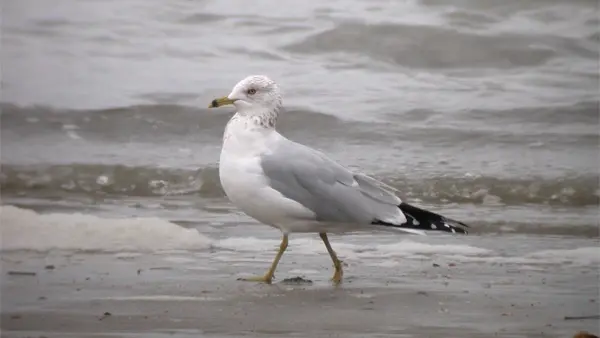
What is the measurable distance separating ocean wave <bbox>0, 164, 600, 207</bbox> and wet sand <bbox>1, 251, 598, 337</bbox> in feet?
4.99

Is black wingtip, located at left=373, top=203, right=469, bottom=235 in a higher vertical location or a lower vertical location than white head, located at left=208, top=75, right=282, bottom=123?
lower

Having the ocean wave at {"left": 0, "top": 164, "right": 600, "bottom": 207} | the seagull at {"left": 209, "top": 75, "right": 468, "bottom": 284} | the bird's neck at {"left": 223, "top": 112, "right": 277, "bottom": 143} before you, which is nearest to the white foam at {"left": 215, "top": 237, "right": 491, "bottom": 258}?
the seagull at {"left": 209, "top": 75, "right": 468, "bottom": 284}

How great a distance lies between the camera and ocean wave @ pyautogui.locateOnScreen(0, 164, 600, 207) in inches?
208

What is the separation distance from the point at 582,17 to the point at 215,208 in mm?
4965

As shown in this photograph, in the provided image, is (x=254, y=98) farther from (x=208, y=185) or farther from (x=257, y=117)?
(x=208, y=185)

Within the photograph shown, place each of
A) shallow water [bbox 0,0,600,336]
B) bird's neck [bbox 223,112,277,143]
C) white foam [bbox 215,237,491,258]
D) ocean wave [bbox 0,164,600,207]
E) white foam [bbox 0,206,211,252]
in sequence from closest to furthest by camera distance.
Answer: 1. bird's neck [bbox 223,112,277,143]
2. white foam [bbox 0,206,211,252]
3. white foam [bbox 215,237,491,258]
4. shallow water [bbox 0,0,600,336]
5. ocean wave [bbox 0,164,600,207]

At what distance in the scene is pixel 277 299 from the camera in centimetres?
317

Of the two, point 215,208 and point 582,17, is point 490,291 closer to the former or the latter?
point 215,208

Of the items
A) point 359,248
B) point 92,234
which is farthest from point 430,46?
point 92,234

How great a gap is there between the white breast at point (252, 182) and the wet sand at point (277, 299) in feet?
0.67

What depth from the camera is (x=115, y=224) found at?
4180 millimetres

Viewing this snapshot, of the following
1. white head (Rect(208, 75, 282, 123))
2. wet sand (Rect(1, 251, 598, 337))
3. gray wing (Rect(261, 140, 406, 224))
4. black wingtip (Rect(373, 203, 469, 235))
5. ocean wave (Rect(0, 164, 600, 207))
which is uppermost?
white head (Rect(208, 75, 282, 123))

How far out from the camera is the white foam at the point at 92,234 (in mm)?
3875

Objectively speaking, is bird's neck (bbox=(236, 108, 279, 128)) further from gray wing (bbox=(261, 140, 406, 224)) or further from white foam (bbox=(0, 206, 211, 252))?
white foam (bbox=(0, 206, 211, 252))
